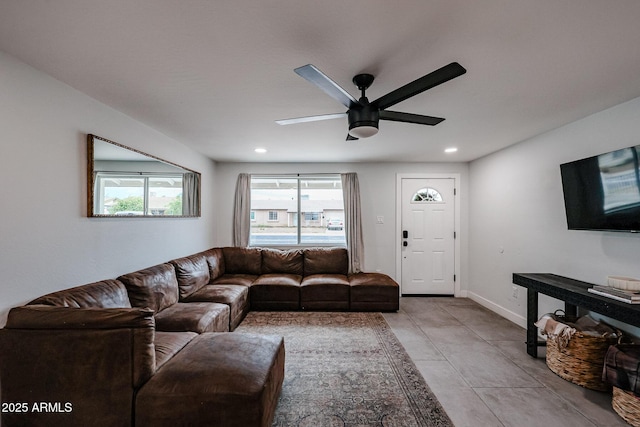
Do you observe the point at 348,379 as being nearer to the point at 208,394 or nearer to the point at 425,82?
the point at 208,394

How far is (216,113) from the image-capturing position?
2514mm

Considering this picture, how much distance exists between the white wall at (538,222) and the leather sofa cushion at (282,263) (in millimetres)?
2957

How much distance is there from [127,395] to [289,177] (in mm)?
3818

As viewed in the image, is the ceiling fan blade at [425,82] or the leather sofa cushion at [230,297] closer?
the ceiling fan blade at [425,82]

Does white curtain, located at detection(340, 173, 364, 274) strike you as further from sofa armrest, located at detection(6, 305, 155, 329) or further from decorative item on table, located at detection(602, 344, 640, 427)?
sofa armrest, located at detection(6, 305, 155, 329)

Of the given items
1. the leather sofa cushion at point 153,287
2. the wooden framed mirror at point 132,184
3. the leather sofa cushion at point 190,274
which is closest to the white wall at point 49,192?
the wooden framed mirror at point 132,184

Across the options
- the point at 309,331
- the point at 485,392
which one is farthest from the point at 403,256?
the point at 485,392

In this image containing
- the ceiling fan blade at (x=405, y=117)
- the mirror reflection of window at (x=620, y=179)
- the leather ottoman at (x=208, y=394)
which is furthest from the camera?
the mirror reflection of window at (x=620, y=179)

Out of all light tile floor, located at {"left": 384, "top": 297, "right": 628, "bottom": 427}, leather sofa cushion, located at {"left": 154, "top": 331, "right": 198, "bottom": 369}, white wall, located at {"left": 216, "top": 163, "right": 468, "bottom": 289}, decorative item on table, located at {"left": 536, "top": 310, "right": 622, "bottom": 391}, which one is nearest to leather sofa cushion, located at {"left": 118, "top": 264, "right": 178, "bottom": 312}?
leather sofa cushion, located at {"left": 154, "top": 331, "right": 198, "bottom": 369}

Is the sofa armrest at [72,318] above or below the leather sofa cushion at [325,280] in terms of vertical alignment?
above

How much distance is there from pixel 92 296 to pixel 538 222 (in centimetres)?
443

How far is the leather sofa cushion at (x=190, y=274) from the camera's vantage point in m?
3.10

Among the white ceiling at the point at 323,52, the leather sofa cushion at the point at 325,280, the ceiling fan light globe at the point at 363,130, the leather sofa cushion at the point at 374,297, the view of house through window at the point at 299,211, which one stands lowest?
the leather sofa cushion at the point at 374,297

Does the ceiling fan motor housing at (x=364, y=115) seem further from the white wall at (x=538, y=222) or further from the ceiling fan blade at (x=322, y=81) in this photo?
the white wall at (x=538, y=222)
